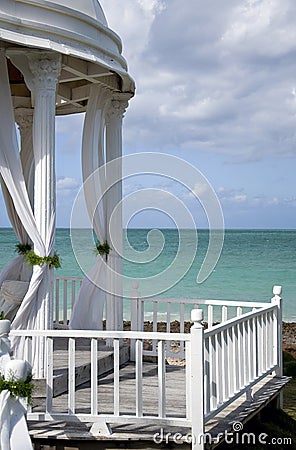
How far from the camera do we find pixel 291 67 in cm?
3550

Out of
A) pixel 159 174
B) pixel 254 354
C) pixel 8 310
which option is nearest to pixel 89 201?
pixel 159 174

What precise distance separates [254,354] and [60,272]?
122 ft

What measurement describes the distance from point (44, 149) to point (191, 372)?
2541 mm

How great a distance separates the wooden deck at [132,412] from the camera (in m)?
5.16

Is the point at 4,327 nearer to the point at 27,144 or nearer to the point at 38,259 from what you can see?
the point at 38,259

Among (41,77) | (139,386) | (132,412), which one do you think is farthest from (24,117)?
(139,386)

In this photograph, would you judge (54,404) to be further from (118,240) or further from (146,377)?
(118,240)

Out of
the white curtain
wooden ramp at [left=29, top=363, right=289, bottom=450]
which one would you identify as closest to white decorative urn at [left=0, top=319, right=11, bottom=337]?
wooden ramp at [left=29, top=363, right=289, bottom=450]

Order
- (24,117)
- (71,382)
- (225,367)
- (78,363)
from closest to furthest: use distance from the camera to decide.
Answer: (71,382)
(225,367)
(78,363)
(24,117)

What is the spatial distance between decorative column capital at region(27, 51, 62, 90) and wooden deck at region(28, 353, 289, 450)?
2884 millimetres

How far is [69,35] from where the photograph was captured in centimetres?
625

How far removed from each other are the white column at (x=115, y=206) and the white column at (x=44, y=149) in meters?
1.66

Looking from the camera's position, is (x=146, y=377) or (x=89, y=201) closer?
(x=146, y=377)

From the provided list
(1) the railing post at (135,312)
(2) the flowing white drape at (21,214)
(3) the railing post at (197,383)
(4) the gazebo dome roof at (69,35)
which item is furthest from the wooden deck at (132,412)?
(4) the gazebo dome roof at (69,35)
